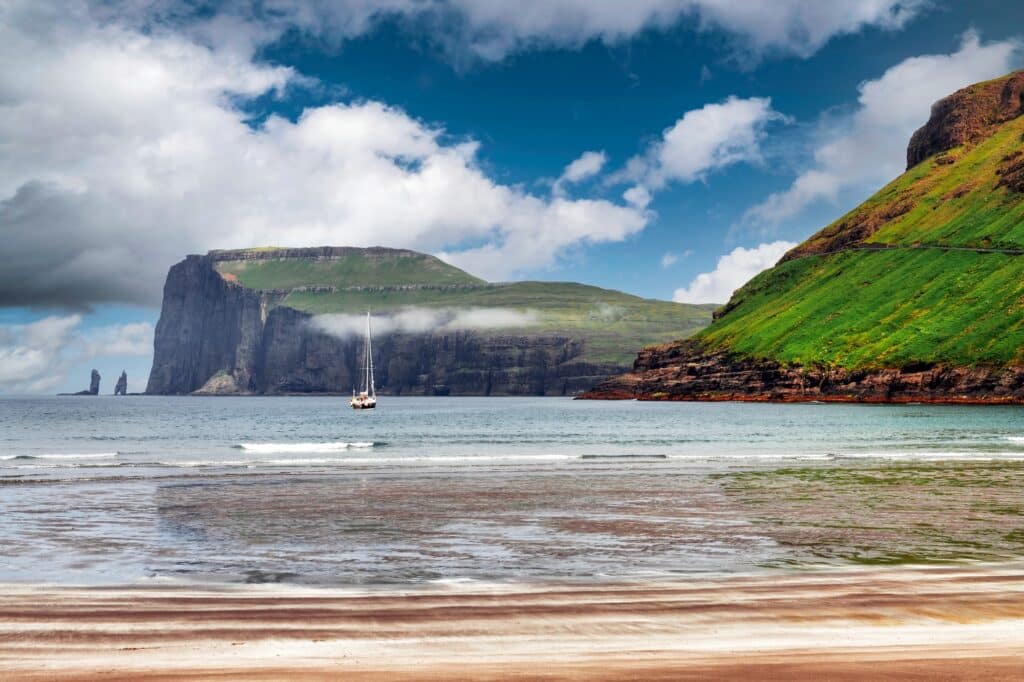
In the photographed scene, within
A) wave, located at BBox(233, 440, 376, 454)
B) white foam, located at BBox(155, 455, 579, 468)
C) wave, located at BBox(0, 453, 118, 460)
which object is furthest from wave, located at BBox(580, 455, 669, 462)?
wave, located at BBox(0, 453, 118, 460)

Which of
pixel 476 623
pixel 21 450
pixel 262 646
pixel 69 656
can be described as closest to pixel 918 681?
pixel 476 623

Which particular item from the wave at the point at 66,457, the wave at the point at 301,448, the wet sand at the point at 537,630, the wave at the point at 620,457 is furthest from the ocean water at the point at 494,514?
the wave at the point at 301,448

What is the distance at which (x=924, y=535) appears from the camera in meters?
25.0

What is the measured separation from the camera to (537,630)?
46.6 ft

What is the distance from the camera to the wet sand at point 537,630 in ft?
38.5

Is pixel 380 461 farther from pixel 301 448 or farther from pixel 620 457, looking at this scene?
pixel 301 448

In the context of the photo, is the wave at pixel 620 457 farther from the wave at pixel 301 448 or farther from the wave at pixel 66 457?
the wave at pixel 66 457

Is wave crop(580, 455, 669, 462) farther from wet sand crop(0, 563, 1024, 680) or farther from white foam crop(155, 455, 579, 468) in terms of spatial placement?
wet sand crop(0, 563, 1024, 680)

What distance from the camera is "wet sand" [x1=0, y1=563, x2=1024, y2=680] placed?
1175cm

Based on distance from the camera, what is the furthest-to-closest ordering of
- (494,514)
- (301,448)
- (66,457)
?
(301,448)
(66,457)
(494,514)

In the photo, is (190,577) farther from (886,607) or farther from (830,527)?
(830,527)

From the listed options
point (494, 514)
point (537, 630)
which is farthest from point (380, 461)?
point (537, 630)

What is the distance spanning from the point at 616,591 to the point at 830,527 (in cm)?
1222

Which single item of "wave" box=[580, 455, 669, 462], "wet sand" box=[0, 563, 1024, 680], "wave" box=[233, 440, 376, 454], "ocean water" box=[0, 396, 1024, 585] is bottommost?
"wave" box=[580, 455, 669, 462]
